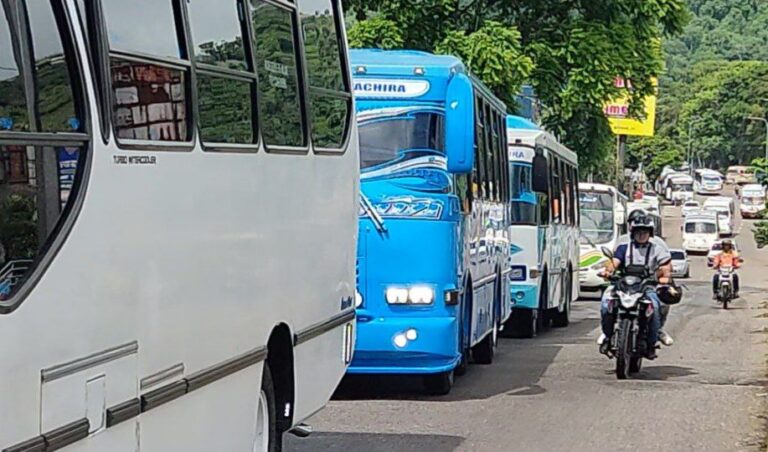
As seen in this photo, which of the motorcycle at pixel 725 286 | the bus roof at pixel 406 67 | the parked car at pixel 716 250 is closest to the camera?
the bus roof at pixel 406 67

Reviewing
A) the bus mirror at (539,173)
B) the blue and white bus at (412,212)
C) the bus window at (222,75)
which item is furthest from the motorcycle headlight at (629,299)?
the bus window at (222,75)

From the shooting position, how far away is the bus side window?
28.5 ft

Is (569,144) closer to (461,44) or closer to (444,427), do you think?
(461,44)

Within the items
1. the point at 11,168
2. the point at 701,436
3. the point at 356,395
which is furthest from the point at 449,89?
the point at 11,168

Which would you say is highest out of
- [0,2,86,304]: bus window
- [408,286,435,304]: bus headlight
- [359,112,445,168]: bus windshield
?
[359,112,445,168]: bus windshield

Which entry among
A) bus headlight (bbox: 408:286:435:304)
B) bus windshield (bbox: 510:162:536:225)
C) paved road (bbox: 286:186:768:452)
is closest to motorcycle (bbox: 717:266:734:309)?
bus windshield (bbox: 510:162:536:225)

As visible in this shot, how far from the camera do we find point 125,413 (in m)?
5.29

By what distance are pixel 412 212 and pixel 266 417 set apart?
4.91 metres

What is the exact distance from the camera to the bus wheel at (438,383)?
1341 centimetres

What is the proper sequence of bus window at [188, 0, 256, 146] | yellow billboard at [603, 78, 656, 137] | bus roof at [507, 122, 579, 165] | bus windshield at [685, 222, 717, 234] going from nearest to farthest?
bus window at [188, 0, 256, 146]
bus roof at [507, 122, 579, 165]
yellow billboard at [603, 78, 656, 137]
bus windshield at [685, 222, 717, 234]

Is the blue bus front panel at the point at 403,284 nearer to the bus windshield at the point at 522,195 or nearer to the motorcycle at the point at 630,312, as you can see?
the motorcycle at the point at 630,312

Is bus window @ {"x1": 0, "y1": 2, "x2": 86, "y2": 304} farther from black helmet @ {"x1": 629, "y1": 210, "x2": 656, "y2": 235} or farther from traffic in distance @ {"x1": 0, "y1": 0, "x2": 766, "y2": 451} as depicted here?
black helmet @ {"x1": 629, "y1": 210, "x2": 656, "y2": 235}

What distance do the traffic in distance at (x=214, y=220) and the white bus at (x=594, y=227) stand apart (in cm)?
2319

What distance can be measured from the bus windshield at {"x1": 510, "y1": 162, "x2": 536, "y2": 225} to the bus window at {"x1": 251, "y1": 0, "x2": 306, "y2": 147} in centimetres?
1315
